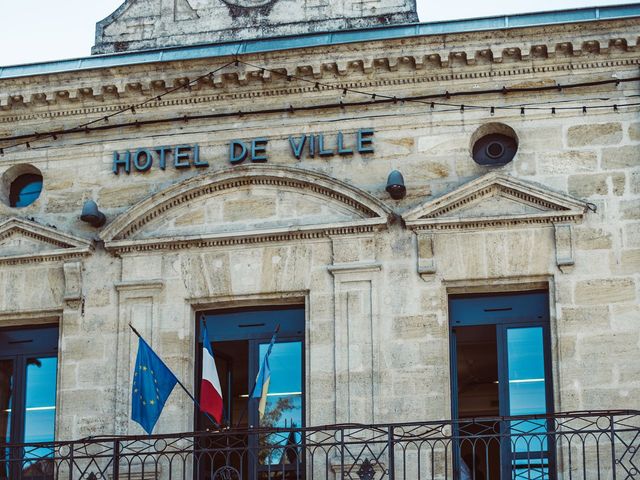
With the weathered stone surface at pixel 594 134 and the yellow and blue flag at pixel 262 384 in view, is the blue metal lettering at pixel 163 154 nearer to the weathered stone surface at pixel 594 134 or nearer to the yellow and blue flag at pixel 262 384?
the yellow and blue flag at pixel 262 384

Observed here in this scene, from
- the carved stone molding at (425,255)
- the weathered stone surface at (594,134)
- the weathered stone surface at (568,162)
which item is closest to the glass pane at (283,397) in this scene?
the carved stone molding at (425,255)

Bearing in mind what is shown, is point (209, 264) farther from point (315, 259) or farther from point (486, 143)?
point (486, 143)

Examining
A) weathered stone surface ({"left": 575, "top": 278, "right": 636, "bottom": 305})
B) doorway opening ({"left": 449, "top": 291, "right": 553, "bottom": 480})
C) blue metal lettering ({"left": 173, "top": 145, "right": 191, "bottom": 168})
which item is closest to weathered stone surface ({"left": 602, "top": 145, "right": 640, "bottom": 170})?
weathered stone surface ({"left": 575, "top": 278, "right": 636, "bottom": 305})

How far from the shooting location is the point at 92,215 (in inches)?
628

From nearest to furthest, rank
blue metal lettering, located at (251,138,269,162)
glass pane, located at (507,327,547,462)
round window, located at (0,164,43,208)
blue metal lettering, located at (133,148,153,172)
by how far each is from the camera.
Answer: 1. glass pane, located at (507,327,547,462)
2. blue metal lettering, located at (251,138,269,162)
3. blue metal lettering, located at (133,148,153,172)
4. round window, located at (0,164,43,208)

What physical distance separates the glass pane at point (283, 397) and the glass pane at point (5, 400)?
2759mm

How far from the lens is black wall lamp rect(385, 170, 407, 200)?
15.3 metres

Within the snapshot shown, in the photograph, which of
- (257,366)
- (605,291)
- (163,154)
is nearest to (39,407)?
(257,366)

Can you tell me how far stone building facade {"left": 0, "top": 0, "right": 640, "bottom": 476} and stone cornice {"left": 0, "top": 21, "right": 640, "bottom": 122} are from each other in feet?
0.07

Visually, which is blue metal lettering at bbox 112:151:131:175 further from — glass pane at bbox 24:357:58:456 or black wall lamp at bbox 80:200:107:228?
glass pane at bbox 24:357:58:456

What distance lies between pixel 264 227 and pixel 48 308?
2429mm

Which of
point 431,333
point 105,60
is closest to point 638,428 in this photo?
point 431,333

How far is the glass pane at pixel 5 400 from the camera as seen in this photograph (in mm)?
16078

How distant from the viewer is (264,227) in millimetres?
15758
